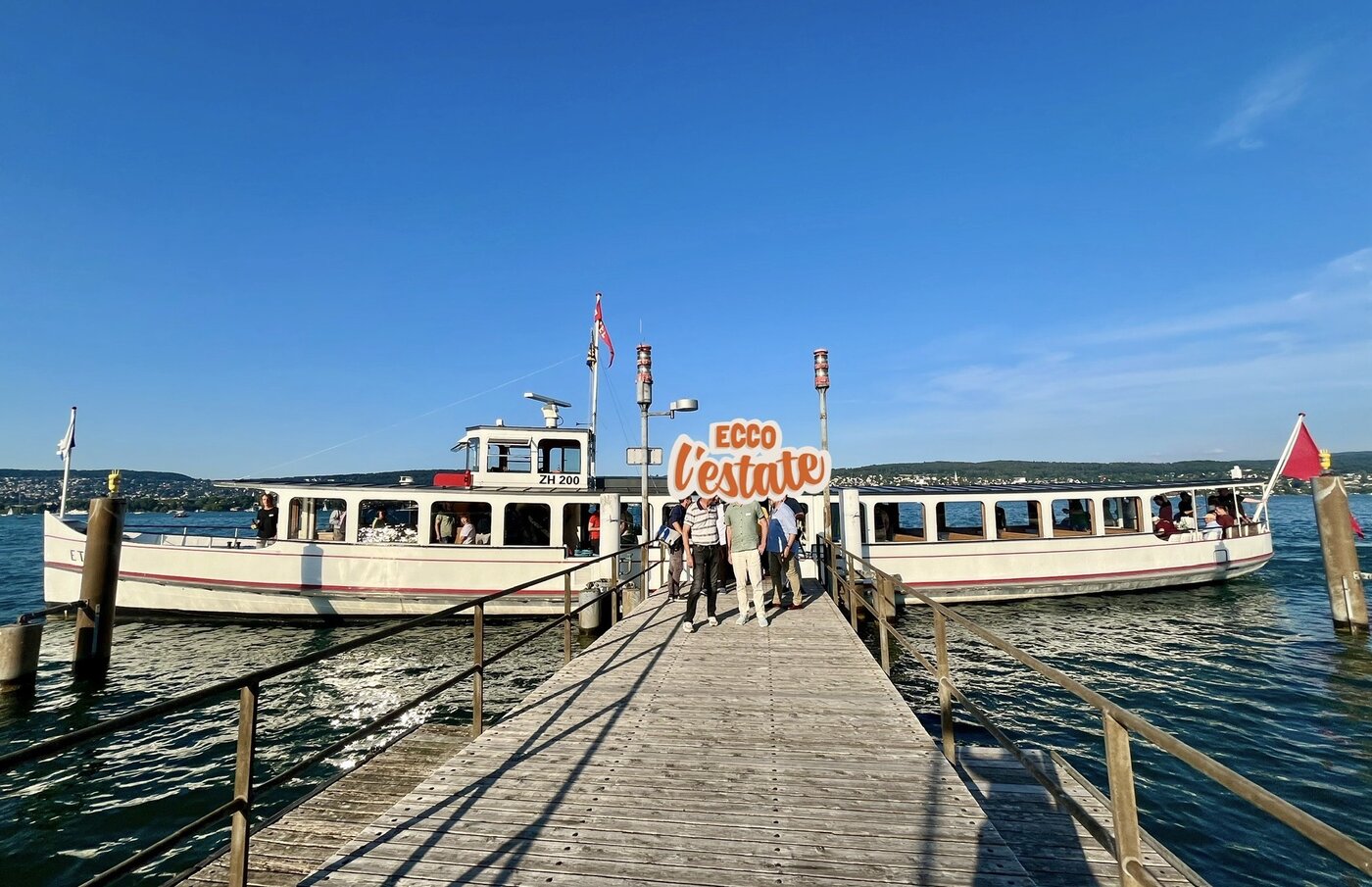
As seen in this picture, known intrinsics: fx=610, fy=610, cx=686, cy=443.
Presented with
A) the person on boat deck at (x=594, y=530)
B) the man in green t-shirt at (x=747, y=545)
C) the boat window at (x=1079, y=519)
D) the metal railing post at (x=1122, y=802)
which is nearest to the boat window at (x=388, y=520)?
the person on boat deck at (x=594, y=530)

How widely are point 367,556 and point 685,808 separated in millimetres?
14397

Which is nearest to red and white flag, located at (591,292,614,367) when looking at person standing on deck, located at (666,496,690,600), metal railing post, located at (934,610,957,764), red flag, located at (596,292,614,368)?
red flag, located at (596,292,614,368)

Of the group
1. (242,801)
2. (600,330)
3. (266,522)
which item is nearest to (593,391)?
(600,330)

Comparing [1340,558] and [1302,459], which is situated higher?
[1302,459]

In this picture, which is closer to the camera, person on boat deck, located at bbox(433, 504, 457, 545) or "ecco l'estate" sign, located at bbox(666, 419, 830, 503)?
"ecco l'estate" sign, located at bbox(666, 419, 830, 503)

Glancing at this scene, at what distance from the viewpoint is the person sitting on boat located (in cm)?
1630

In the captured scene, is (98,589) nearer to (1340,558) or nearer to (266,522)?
(266,522)

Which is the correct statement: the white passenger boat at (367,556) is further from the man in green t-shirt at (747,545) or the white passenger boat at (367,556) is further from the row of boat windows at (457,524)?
the man in green t-shirt at (747,545)

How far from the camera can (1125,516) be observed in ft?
67.1

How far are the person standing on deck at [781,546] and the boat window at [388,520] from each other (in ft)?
35.4

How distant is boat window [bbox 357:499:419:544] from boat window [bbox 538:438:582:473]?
3.70 meters

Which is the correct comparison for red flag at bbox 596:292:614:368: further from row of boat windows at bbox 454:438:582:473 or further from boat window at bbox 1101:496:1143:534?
boat window at bbox 1101:496:1143:534

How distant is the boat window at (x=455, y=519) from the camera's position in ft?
54.6

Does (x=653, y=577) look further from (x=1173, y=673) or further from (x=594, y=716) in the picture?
(x=1173, y=673)
